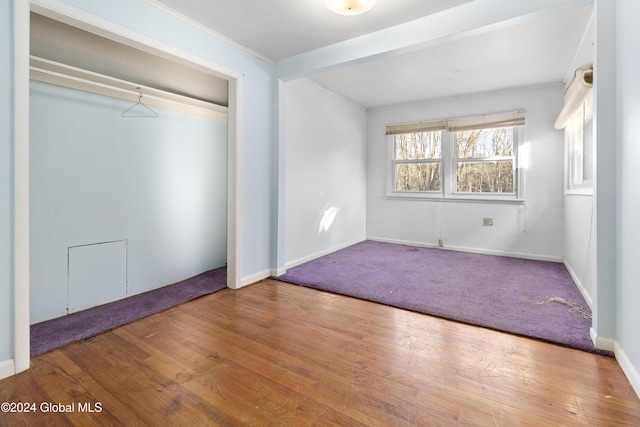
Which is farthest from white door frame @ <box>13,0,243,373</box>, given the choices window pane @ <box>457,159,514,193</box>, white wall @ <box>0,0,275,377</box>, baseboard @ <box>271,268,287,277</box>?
window pane @ <box>457,159,514,193</box>

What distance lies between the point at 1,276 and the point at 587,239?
4.46 metres

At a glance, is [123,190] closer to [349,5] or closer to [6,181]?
[6,181]

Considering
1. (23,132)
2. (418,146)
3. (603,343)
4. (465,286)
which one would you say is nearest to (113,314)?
(23,132)

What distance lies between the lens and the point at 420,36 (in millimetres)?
2602

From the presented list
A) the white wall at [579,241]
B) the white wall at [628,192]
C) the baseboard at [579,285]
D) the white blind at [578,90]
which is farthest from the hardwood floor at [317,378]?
the white blind at [578,90]

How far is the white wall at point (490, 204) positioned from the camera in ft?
14.5

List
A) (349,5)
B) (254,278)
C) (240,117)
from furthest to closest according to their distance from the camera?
(254,278) < (240,117) < (349,5)

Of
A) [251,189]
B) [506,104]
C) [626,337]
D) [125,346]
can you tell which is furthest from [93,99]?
[506,104]

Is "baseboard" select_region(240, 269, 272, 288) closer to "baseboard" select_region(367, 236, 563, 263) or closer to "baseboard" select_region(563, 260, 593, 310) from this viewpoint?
"baseboard" select_region(367, 236, 563, 263)

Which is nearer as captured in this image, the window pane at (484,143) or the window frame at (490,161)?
the window frame at (490,161)

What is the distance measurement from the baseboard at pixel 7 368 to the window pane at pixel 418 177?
17.4 ft

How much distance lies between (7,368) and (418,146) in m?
5.55

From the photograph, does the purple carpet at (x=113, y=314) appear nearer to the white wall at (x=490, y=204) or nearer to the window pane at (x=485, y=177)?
the white wall at (x=490, y=204)

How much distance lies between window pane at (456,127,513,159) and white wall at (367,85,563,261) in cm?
27
